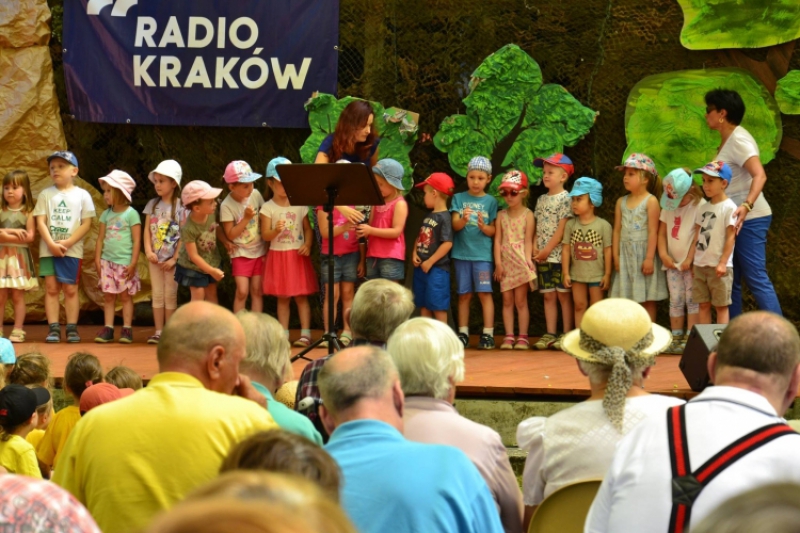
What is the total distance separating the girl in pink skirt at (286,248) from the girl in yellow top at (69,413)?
10.0 ft

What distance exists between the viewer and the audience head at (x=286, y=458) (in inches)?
70.2

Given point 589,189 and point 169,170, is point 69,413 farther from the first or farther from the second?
point 589,189

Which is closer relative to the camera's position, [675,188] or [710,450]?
[710,450]

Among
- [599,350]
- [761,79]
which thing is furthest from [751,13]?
[599,350]

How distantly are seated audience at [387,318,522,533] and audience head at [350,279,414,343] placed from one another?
34.1 inches

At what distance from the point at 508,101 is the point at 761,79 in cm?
186

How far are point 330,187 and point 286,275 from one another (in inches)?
63.6

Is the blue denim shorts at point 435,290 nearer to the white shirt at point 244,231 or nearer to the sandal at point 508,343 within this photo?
the sandal at point 508,343

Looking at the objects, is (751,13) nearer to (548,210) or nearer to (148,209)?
(548,210)

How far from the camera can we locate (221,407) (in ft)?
8.67

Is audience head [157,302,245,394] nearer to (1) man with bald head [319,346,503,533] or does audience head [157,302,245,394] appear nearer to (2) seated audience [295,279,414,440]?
(1) man with bald head [319,346,503,533]

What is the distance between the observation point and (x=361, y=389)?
8.22ft

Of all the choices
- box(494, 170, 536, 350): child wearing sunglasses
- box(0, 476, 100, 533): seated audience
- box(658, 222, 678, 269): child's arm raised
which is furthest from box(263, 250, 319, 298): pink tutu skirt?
box(0, 476, 100, 533): seated audience

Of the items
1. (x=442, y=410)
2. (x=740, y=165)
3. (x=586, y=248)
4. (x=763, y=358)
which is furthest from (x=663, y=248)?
(x=763, y=358)
